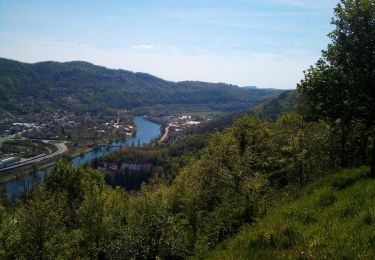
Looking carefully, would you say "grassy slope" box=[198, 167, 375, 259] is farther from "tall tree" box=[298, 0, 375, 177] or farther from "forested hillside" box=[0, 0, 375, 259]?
"tall tree" box=[298, 0, 375, 177]

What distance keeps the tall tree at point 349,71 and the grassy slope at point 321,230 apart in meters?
3.64

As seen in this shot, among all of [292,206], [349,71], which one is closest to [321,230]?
[292,206]

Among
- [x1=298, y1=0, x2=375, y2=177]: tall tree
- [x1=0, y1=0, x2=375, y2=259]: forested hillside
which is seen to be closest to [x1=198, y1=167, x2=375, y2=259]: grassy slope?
[x1=0, y1=0, x2=375, y2=259]: forested hillside

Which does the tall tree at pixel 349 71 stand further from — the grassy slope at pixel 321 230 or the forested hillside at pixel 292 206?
the grassy slope at pixel 321 230

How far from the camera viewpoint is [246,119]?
1897 inches

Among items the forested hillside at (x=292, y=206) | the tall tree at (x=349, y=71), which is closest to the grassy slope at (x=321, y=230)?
the forested hillside at (x=292, y=206)

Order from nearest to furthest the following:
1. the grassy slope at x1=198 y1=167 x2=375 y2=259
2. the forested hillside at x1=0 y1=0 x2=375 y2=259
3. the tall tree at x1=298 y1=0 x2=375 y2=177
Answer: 1. the grassy slope at x1=198 y1=167 x2=375 y2=259
2. the forested hillside at x1=0 y1=0 x2=375 y2=259
3. the tall tree at x1=298 y1=0 x2=375 y2=177

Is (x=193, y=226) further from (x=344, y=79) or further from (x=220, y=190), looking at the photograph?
(x=344, y=79)

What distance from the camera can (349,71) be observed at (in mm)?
17953

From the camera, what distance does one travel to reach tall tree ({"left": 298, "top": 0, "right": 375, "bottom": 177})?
17016mm

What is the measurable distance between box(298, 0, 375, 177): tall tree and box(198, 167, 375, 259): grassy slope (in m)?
3.64

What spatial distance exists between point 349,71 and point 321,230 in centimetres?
966

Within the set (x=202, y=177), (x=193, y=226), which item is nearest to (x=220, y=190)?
(x=202, y=177)

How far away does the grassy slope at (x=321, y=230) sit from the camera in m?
9.55
